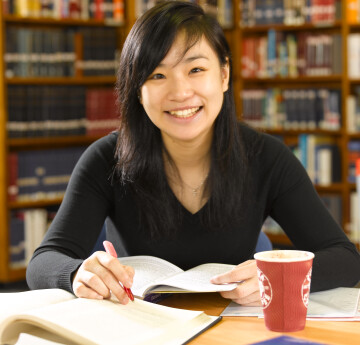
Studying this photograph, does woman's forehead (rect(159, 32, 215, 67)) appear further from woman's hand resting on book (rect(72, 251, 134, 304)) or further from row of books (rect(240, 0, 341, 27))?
row of books (rect(240, 0, 341, 27))

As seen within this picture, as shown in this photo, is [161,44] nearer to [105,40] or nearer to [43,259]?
[43,259]

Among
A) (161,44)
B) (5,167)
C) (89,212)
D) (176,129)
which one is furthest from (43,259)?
(5,167)

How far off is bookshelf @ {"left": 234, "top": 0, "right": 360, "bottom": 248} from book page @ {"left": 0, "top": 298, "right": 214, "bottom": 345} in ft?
10.7

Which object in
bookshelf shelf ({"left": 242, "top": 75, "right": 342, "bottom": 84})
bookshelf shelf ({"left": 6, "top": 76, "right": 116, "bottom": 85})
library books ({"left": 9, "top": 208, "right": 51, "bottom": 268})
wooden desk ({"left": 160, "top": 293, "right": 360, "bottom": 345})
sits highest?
bookshelf shelf ({"left": 6, "top": 76, "right": 116, "bottom": 85})

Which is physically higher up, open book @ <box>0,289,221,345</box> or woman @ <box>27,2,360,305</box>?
woman @ <box>27,2,360,305</box>

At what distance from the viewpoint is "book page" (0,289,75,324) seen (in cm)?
109

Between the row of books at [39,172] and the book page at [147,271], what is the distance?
277 centimetres

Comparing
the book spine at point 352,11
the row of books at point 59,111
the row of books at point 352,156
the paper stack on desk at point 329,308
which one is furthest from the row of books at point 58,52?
the paper stack on desk at point 329,308

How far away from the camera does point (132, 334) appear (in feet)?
Answer: 3.37

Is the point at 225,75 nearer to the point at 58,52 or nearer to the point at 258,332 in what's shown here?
the point at 258,332

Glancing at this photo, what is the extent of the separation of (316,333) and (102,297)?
38 centimetres

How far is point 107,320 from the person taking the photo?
107cm

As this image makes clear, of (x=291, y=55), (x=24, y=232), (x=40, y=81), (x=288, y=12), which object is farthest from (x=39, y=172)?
(x=288, y=12)

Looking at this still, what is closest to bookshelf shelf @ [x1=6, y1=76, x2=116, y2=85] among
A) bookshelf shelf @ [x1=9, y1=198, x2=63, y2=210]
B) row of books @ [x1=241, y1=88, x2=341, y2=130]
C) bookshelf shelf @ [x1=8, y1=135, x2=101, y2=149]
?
bookshelf shelf @ [x1=8, y1=135, x2=101, y2=149]
